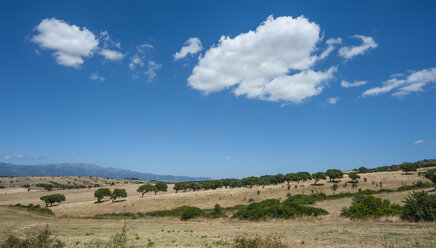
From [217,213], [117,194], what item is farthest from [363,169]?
[117,194]

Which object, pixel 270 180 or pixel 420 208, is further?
pixel 270 180

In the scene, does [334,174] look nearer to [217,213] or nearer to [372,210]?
[217,213]

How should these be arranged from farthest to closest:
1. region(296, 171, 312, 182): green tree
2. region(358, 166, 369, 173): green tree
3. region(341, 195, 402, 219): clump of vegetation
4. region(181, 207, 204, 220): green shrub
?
region(358, 166, 369, 173): green tree
region(296, 171, 312, 182): green tree
region(181, 207, 204, 220): green shrub
region(341, 195, 402, 219): clump of vegetation

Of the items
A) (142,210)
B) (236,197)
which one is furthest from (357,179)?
(142,210)

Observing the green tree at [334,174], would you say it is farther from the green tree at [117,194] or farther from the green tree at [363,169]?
the green tree at [117,194]

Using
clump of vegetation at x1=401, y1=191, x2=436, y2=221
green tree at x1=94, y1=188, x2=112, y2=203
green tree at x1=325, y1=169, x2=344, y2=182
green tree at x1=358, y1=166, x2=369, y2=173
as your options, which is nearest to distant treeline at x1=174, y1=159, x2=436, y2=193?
green tree at x1=325, y1=169, x2=344, y2=182

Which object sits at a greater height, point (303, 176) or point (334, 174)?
point (334, 174)

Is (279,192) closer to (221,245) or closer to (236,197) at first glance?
(236,197)

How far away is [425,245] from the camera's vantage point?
44.6ft

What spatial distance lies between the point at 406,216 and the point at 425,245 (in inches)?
559

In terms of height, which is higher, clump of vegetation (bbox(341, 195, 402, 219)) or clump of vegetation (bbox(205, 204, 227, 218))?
clump of vegetation (bbox(341, 195, 402, 219))

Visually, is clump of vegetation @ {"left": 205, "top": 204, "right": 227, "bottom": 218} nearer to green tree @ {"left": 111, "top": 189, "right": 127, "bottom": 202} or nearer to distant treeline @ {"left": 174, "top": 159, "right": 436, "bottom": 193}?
green tree @ {"left": 111, "top": 189, "right": 127, "bottom": 202}

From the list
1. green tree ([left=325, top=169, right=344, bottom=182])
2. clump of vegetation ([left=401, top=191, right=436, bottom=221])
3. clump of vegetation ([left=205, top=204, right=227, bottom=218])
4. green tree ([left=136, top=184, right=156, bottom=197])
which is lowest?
green tree ([left=136, top=184, right=156, bottom=197])

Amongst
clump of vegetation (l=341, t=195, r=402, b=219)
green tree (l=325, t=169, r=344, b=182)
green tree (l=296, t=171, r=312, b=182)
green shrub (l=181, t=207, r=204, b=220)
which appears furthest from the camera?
green tree (l=296, t=171, r=312, b=182)
